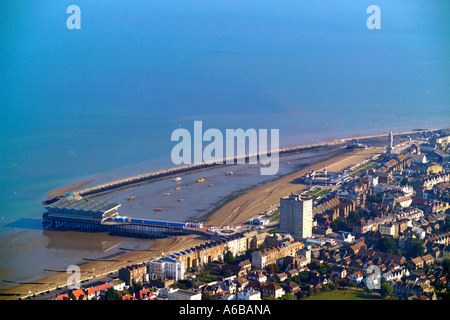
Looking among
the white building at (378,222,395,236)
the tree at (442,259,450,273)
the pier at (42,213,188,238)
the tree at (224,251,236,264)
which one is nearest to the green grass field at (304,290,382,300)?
the tree at (442,259,450,273)

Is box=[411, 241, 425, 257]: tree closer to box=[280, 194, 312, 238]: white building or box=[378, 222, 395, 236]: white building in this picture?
box=[378, 222, 395, 236]: white building

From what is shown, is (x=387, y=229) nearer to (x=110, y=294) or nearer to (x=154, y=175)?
(x=110, y=294)

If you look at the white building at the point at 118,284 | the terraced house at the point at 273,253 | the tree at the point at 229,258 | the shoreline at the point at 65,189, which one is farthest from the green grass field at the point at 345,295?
the shoreline at the point at 65,189

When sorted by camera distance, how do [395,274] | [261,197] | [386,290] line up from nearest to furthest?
[386,290], [395,274], [261,197]

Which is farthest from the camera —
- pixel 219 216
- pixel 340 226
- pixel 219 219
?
pixel 219 216

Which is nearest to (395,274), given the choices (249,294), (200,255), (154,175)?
(249,294)

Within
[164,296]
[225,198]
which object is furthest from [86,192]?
[164,296]
